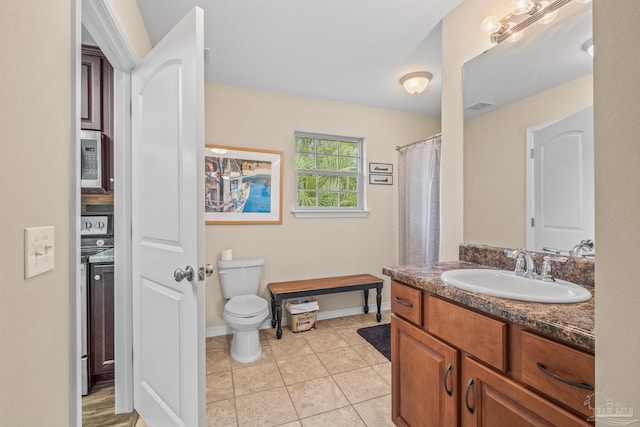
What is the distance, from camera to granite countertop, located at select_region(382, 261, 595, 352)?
715mm

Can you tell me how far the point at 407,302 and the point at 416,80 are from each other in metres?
2.08

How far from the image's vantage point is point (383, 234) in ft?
11.1

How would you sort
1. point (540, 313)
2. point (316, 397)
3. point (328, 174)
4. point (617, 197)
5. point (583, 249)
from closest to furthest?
point (617, 197) → point (540, 313) → point (583, 249) → point (316, 397) → point (328, 174)

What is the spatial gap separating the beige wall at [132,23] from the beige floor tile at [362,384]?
8.05 feet

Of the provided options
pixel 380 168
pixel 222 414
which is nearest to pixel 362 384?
pixel 222 414

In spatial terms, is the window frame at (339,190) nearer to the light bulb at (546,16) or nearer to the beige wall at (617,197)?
the light bulb at (546,16)

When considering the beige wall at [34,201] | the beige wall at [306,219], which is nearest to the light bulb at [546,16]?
the beige wall at [34,201]

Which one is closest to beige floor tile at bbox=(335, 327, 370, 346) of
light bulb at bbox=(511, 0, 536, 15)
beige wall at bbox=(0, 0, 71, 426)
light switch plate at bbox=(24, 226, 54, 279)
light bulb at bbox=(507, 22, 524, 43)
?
beige wall at bbox=(0, 0, 71, 426)

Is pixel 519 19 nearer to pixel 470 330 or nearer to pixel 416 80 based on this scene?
pixel 416 80

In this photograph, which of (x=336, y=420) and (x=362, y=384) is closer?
(x=336, y=420)

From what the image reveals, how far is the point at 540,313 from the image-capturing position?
32.6 inches

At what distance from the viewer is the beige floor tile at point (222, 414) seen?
1.58m

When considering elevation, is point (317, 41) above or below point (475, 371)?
above

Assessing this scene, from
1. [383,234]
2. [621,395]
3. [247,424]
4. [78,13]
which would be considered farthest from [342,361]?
[78,13]
